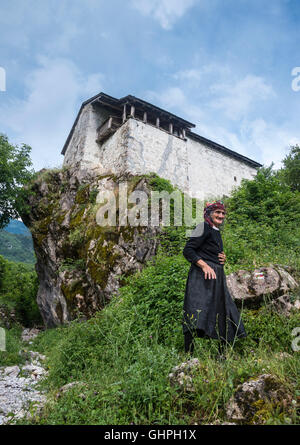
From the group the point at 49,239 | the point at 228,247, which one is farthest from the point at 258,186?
the point at 49,239

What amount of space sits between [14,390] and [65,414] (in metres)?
3.43

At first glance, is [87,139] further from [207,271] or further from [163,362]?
[163,362]

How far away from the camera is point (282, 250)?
757 centimetres

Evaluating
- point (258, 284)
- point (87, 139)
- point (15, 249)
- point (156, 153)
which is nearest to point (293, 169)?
point (156, 153)

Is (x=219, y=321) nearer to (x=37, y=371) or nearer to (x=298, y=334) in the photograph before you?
(x=298, y=334)

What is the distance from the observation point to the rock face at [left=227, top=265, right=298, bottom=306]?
14.7 feet

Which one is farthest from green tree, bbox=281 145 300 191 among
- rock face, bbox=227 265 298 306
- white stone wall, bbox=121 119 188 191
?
rock face, bbox=227 265 298 306

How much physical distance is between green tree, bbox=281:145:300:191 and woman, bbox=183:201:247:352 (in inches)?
655

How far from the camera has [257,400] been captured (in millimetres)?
2195

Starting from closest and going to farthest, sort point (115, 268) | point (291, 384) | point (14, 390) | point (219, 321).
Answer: point (291, 384)
point (219, 321)
point (14, 390)
point (115, 268)

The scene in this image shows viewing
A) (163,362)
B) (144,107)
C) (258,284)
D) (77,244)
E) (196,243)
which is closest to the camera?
(163,362)

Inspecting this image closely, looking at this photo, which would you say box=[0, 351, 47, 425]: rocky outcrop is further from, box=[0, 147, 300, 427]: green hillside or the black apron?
the black apron

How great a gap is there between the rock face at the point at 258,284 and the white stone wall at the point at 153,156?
33.2 feet

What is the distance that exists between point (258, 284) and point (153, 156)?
11.8 m
